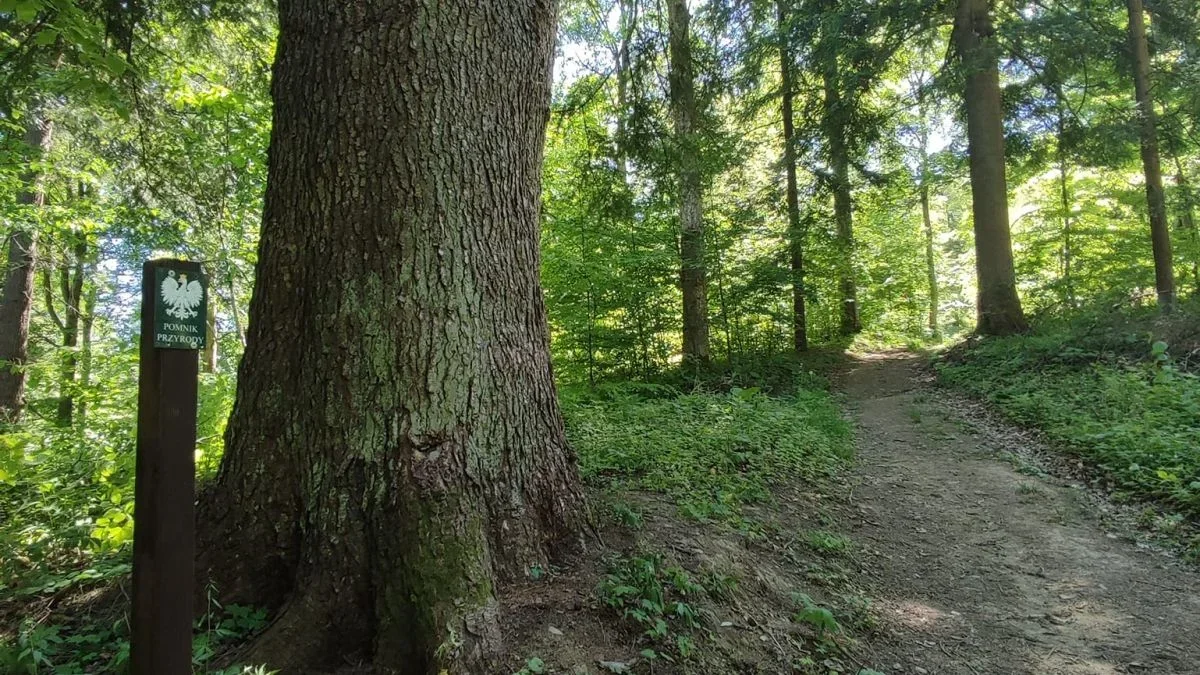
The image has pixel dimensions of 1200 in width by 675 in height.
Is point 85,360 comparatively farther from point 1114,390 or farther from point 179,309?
point 1114,390

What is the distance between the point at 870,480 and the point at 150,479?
19.7 feet

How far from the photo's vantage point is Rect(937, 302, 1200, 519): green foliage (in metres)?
5.53

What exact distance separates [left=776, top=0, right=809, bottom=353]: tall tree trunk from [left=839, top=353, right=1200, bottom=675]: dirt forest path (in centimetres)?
657

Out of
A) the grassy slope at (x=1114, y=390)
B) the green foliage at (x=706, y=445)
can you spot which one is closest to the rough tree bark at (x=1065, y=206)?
the grassy slope at (x=1114, y=390)

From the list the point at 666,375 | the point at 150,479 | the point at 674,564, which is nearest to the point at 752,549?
the point at 674,564

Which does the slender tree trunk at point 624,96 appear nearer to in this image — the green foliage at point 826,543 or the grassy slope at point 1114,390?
the green foliage at point 826,543

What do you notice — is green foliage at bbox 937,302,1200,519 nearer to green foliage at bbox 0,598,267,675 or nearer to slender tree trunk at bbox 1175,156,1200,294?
slender tree trunk at bbox 1175,156,1200,294

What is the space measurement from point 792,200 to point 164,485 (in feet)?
44.7

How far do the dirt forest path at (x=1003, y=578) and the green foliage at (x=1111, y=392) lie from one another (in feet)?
2.13

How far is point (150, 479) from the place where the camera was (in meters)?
1.73

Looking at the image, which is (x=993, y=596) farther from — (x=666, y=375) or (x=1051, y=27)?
(x=1051, y=27)

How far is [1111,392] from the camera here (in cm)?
709

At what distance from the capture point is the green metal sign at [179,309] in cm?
175

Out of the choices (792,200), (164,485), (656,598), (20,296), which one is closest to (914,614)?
(656,598)
